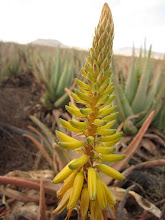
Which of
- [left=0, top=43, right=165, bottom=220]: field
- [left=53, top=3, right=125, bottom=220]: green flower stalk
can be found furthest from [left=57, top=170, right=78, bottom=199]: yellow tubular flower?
[left=0, top=43, right=165, bottom=220]: field

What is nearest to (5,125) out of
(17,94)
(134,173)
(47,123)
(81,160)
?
(47,123)

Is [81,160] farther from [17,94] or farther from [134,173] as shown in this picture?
[17,94]

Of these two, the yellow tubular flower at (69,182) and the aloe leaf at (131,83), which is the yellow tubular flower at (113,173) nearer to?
the yellow tubular flower at (69,182)

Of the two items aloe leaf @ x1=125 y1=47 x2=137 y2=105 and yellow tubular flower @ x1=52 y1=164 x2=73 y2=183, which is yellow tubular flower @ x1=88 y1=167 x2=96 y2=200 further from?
aloe leaf @ x1=125 y1=47 x2=137 y2=105

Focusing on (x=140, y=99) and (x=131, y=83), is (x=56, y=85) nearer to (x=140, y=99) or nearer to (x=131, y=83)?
(x=131, y=83)

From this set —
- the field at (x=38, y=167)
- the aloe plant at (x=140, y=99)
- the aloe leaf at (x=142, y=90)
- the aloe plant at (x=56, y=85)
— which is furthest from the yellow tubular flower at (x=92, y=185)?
the aloe plant at (x=56, y=85)
